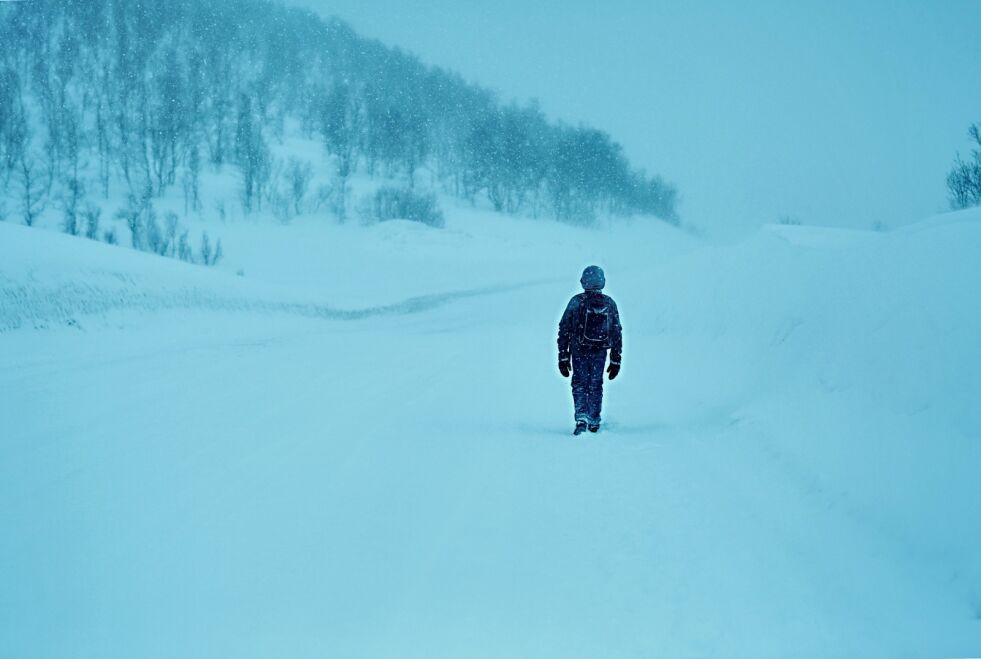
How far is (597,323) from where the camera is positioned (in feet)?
21.0

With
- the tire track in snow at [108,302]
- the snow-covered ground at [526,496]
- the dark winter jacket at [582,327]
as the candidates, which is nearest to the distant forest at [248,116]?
the tire track in snow at [108,302]

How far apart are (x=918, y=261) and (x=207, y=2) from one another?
9800 cm

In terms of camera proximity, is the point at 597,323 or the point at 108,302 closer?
the point at 597,323

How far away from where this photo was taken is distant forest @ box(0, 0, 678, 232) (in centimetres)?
5069

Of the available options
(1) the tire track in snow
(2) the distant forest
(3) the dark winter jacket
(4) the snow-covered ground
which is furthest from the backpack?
(2) the distant forest

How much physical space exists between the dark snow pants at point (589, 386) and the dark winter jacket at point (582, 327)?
117mm

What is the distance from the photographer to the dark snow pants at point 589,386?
20.8 ft

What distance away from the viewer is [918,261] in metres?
5.98

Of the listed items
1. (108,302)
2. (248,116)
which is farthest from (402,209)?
(108,302)

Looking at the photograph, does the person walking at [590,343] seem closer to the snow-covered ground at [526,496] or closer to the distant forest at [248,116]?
the snow-covered ground at [526,496]

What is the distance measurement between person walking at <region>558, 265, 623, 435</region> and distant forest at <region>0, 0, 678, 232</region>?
97.7 ft

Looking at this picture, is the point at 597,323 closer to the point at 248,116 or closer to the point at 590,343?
the point at 590,343

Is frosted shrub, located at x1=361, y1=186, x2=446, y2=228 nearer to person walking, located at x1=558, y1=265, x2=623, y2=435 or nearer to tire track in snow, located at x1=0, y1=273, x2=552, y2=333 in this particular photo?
tire track in snow, located at x1=0, y1=273, x2=552, y2=333

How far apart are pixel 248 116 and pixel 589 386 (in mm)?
60292
